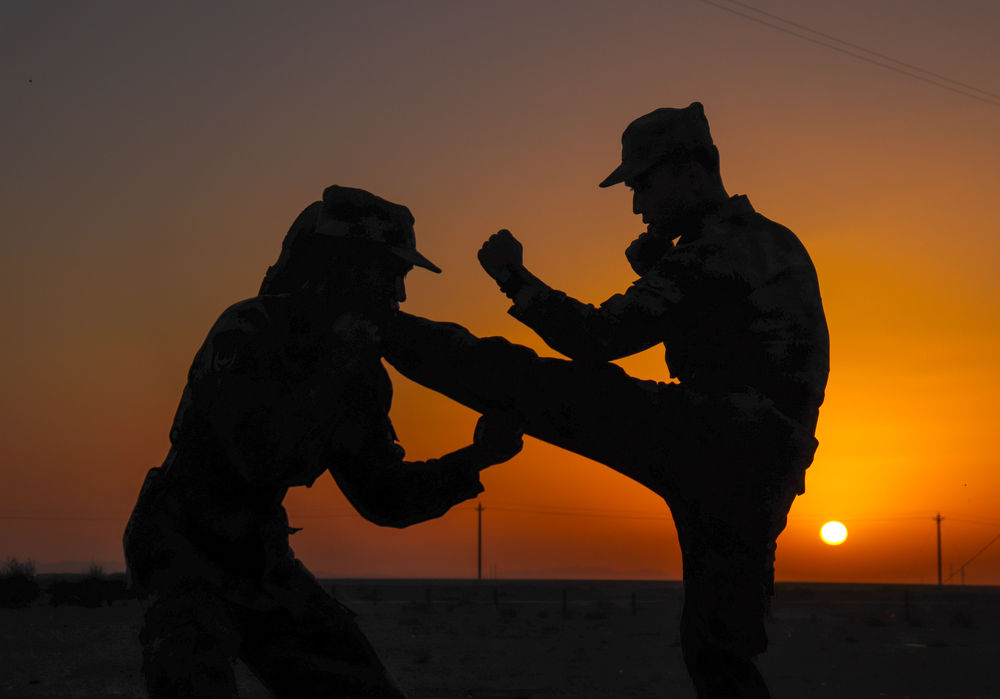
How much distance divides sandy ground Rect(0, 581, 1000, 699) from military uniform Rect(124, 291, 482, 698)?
916cm

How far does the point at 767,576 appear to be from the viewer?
515 cm

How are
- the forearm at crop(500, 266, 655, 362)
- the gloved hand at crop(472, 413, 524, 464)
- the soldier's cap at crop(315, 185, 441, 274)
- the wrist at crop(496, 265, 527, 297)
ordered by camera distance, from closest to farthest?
the soldier's cap at crop(315, 185, 441, 274) → the forearm at crop(500, 266, 655, 362) → the wrist at crop(496, 265, 527, 297) → the gloved hand at crop(472, 413, 524, 464)

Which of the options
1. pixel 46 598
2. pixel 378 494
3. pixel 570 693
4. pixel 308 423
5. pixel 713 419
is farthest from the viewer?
pixel 46 598

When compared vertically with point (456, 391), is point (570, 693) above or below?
below

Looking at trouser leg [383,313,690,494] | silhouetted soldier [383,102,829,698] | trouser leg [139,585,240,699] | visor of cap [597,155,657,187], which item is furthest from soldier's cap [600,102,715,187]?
trouser leg [139,585,240,699]

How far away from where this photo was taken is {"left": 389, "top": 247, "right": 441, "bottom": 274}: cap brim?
4.71 m

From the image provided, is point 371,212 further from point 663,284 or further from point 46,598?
point 46,598

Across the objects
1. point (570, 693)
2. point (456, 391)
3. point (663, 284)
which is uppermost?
point (663, 284)

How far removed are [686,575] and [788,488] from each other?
57cm

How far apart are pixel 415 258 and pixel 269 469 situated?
1.01 m

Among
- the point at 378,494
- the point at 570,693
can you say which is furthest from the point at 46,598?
the point at 378,494

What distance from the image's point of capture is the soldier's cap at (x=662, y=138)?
528cm

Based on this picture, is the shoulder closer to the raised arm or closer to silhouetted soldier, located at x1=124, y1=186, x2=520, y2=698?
silhouetted soldier, located at x1=124, y1=186, x2=520, y2=698

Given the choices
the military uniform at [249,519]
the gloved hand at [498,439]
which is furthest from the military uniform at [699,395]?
the military uniform at [249,519]
